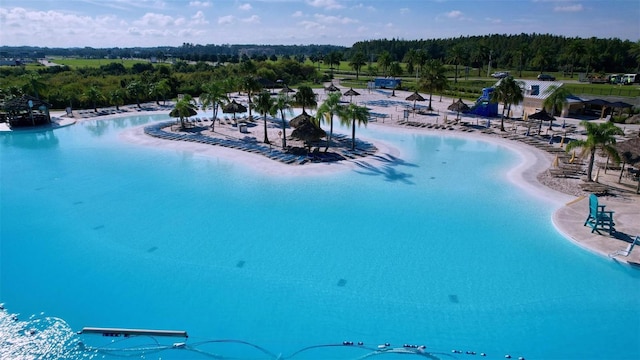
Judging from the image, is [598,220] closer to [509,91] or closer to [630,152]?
[630,152]

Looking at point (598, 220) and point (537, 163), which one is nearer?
point (598, 220)

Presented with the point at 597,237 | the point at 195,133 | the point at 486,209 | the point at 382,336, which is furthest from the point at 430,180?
the point at 195,133

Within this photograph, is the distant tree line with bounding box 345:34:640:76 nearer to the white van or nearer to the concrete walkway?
the white van

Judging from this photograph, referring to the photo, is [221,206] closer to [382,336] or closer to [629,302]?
[382,336]

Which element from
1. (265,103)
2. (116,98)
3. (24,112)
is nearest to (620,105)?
(265,103)

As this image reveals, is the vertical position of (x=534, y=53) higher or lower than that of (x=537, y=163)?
higher
